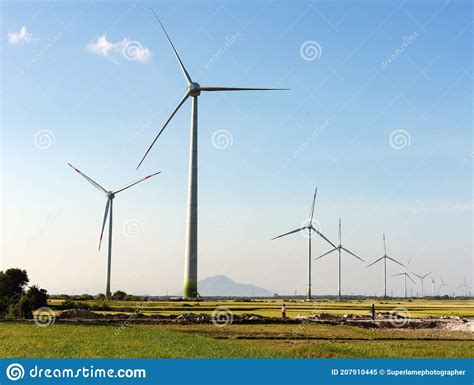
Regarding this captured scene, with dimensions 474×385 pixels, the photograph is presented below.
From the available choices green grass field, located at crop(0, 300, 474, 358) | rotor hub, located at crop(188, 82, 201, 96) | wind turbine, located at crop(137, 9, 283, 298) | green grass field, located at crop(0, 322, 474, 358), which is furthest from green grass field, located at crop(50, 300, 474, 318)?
rotor hub, located at crop(188, 82, 201, 96)

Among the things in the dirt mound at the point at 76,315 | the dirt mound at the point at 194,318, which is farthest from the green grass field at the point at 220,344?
the dirt mound at the point at 76,315

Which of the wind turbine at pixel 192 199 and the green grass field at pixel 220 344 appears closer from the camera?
the green grass field at pixel 220 344

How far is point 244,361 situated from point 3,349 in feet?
40.0

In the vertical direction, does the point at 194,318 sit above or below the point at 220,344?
below

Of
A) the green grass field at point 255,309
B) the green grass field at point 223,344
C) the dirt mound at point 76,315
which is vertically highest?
the green grass field at point 223,344

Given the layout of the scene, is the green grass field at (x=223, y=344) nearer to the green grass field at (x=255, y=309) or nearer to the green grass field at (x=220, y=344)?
the green grass field at (x=220, y=344)

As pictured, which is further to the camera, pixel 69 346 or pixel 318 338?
pixel 318 338

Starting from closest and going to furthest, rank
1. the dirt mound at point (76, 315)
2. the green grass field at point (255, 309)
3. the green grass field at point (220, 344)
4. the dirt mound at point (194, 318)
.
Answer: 1. the green grass field at point (220, 344)
2. the dirt mound at point (194, 318)
3. the dirt mound at point (76, 315)
4. the green grass field at point (255, 309)

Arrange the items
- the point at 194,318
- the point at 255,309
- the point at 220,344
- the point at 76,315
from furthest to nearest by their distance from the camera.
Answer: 1. the point at 255,309
2. the point at 76,315
3. the point at 194,318
4. the point at 220,344

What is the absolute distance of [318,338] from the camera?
36406mm

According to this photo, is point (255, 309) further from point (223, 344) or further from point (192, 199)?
point (223, 344)

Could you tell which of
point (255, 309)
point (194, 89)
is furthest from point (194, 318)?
point (194, 89)

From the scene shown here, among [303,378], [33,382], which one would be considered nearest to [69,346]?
[33,382]

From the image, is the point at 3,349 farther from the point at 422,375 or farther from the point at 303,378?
the point at 422,375
